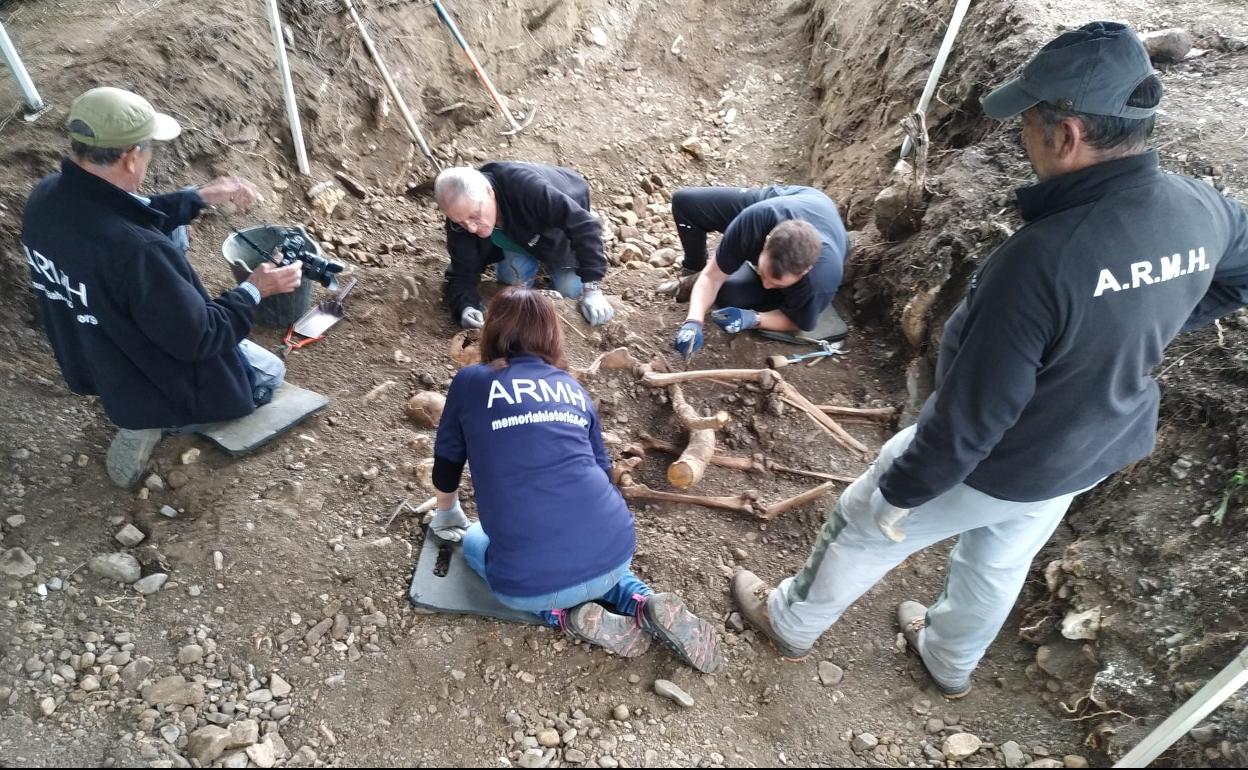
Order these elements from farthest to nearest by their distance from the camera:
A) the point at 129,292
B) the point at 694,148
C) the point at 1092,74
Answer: the point at 694,148 < the point at 129,292 < the point at 1092,74

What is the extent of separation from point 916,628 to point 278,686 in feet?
7.45

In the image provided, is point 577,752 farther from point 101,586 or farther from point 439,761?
point 101,586

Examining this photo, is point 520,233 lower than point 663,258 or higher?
higher

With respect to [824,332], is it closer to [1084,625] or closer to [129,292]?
[1084,625]

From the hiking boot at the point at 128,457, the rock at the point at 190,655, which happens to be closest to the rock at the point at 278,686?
the rock at the point at 190,655

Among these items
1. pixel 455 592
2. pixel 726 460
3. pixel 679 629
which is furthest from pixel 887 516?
pixel 455 592

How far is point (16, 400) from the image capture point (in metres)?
3.28

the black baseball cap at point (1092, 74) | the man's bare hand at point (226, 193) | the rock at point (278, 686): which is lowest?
the rock at point (278, 686)

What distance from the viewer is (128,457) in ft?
10.0

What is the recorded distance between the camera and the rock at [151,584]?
8.89 ft

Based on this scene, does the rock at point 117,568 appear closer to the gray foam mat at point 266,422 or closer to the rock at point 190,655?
the rock at point 190,655

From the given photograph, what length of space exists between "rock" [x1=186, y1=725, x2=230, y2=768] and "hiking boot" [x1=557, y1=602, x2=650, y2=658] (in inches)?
43.5

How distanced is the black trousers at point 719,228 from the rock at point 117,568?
3.17 m

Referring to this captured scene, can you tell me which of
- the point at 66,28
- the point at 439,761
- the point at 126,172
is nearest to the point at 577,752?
the point at 439,761
